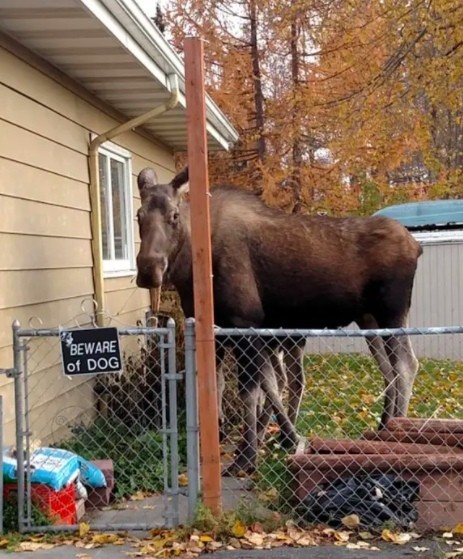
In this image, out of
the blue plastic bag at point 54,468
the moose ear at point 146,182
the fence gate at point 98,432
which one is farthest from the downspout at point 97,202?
the blue plastic bag at point 54,468

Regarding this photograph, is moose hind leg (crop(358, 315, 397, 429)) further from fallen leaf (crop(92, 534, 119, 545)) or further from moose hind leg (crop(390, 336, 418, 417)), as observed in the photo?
fallen leaf (crop(92, 534, 119, 545))

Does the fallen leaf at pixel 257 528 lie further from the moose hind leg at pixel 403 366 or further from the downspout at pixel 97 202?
the downspout at pixel 97 202

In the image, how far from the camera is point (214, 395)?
5.53 metres

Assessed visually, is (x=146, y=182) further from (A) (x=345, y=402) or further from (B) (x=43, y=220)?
(A) (x=345, y=402)

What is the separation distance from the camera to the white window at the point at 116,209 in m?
9.66

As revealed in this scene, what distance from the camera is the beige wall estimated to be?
6.68 m

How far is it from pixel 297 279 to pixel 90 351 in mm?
2925

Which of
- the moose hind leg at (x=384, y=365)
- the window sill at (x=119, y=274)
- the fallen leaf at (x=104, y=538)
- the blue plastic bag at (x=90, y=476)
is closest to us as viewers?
the fallen leaf at (x=104, y=538)

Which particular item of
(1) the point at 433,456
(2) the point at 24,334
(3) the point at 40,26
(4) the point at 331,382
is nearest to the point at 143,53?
(3) the point at 40,26

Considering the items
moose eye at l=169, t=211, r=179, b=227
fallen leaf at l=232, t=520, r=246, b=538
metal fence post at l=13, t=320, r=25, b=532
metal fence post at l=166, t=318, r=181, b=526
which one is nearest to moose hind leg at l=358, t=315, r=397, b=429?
moose eye at l=169, t=211, r=179, b=227

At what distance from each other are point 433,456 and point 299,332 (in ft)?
4.28

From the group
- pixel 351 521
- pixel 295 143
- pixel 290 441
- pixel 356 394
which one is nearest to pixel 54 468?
pixel 351 521

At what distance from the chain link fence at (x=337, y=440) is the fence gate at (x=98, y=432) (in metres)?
0.58

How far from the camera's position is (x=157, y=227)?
696cm
